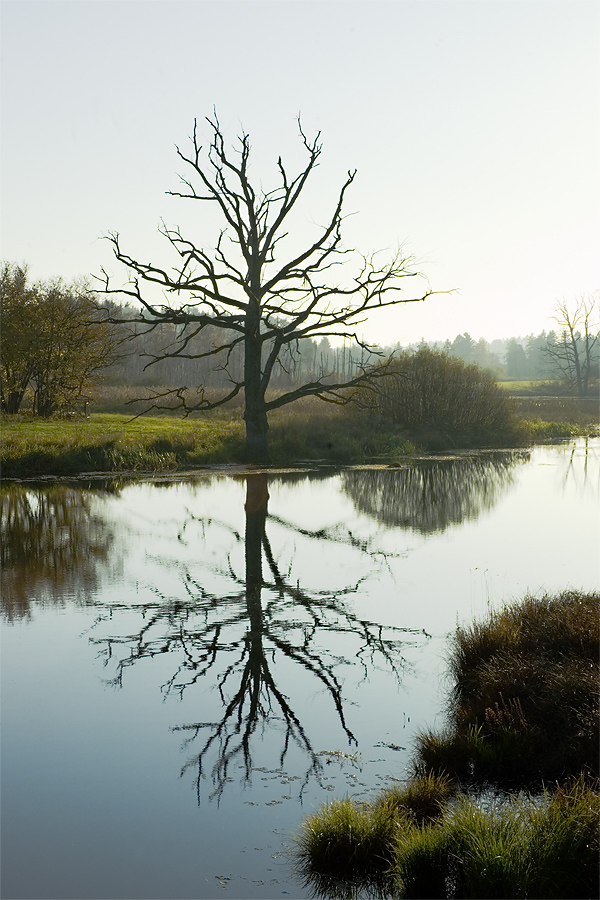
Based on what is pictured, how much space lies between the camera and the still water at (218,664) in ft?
18.6

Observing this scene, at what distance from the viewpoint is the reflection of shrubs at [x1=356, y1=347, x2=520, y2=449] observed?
38.8 m

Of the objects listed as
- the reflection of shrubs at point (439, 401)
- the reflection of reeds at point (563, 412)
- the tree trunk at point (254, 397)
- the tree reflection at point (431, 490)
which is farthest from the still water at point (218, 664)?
the reflection of reeds at point (563, 412)

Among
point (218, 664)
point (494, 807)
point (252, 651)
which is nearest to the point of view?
point (494, 807)

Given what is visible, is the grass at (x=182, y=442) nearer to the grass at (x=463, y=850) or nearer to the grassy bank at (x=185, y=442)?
the grassy bank at (x=185, y=442)

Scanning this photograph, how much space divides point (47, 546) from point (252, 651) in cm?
720

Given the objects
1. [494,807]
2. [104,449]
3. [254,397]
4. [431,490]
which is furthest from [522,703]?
[104,449]

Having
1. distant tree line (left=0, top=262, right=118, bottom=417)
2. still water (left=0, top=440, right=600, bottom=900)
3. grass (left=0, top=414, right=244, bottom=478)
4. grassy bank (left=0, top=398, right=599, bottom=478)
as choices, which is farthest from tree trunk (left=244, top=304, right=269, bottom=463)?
distant tree line (left=0, top=262, right=118, bottom=417)

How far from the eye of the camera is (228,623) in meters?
10.8

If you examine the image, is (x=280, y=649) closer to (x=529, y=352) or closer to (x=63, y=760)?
(x=63, y=760)

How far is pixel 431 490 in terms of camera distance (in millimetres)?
24219

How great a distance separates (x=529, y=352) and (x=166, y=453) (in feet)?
549

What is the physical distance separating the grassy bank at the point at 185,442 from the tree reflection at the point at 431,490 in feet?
10.3

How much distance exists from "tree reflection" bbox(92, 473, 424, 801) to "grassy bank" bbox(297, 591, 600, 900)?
3.02 ft

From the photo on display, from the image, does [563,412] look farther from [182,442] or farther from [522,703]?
[522,703]
